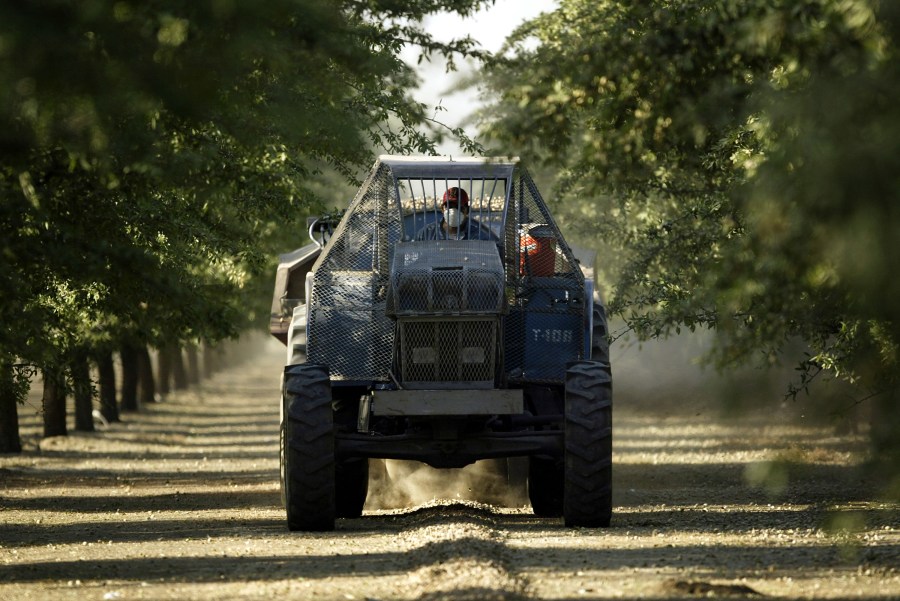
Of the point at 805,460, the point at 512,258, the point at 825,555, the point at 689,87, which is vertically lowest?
the point at 825,555

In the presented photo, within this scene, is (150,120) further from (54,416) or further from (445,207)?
(54,416)

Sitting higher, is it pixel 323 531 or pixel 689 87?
pixel 689 87

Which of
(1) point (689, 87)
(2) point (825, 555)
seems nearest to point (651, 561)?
(2) point (825, 555)

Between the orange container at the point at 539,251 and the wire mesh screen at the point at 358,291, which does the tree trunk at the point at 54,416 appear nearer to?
the wire mesh screen at the point at 358,291

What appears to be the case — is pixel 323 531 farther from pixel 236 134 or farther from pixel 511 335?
pixel 236 134

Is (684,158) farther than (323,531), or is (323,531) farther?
(684,158)

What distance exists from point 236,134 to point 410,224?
383cm

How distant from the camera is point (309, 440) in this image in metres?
13.5

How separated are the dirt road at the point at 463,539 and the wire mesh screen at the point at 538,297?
1556mm

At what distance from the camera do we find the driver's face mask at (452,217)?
47.8ft

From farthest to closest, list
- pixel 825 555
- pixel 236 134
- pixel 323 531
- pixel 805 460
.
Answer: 1. pixel 323 531
2. pixel 825 555
3. pixel 236 134
4. pixel 805 460

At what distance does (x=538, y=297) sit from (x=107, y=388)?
2460cm

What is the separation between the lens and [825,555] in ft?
40.0

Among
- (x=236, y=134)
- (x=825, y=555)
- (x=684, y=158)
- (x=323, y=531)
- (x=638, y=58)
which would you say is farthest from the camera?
(x=684, y=158)
